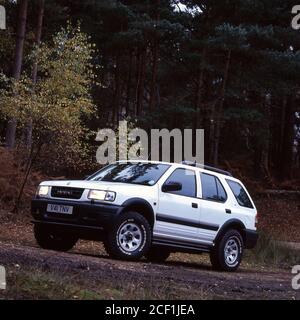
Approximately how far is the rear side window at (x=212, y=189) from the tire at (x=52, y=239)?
2727 mm

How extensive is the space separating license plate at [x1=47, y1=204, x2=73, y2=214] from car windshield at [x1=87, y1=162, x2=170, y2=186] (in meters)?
1.17

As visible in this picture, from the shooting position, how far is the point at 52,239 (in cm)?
1162

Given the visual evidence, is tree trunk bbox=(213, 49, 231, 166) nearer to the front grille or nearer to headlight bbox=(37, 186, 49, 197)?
headlight bbox=(37, 186, 49, 197)

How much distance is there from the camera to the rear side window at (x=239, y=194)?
13.0 meters

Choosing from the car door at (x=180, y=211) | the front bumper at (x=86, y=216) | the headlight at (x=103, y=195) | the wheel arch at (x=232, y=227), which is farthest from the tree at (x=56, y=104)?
the headlight at (x=103, y=195)

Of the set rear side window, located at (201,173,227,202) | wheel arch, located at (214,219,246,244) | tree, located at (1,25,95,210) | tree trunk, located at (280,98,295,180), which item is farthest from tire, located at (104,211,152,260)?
tree trunk, located at (280,98,295,180)

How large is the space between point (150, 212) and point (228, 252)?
2.43 metres

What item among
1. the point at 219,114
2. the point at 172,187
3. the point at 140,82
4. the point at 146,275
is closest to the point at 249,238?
the point at 172,187

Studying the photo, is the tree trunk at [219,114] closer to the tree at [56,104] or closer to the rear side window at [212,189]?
the tree at [56,104]

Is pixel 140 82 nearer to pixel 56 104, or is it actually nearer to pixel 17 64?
pixel 17 64

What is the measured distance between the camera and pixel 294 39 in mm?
28719
